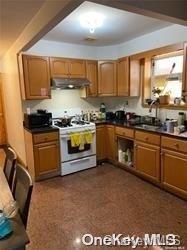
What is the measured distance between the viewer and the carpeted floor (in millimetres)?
2123

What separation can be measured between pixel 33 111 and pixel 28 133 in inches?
25.2

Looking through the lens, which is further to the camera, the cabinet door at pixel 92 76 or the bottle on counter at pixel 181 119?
the cabinet door at pixel 92 76

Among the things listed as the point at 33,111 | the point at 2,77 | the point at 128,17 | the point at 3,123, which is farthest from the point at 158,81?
the point at 3,123

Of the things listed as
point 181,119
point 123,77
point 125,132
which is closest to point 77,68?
point 123,77

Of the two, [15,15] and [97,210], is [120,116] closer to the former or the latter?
[97,210]

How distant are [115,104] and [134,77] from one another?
966 millimetres

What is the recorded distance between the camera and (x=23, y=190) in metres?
1.43

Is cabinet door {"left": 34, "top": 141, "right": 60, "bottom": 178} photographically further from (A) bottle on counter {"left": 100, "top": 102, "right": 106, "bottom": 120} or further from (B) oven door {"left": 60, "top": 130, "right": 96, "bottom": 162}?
(A) bottle on counter {"left": 100, "top": 102, "right": 106, "bottom": 120}

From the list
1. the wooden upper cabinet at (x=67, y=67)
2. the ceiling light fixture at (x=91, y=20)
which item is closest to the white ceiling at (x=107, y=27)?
the ceiling light fixture at (x=91, y=20)

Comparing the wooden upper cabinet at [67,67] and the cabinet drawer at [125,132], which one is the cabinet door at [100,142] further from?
the wooden upper cabinet at [67,67]

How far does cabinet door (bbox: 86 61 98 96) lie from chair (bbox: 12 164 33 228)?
2.81m

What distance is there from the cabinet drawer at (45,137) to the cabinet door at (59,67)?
3.67 feet
